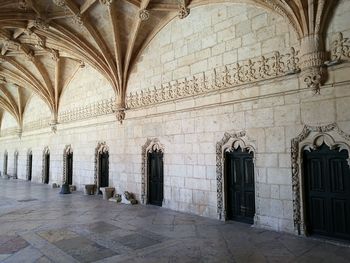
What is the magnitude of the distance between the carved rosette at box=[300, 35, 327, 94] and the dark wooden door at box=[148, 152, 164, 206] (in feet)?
15.7

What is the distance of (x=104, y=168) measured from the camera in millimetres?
11031

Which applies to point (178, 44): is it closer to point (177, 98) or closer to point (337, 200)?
point (177, 98)

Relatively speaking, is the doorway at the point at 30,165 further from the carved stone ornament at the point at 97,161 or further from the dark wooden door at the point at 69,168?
the carved stone ornament at the point at 97,161

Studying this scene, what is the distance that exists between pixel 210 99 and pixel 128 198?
445 cm

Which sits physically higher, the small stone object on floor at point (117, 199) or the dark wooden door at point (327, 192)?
the dark wooden door at point (327, 192)

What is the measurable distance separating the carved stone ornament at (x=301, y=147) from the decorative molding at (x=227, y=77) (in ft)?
4.17

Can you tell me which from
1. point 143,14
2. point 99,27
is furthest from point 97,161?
point 143,14

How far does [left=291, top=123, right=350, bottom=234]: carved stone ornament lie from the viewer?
16.4ft

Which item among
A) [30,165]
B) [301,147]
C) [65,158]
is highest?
[301,147]

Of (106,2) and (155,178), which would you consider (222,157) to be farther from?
(106,2)

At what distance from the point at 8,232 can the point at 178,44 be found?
21.0 feet

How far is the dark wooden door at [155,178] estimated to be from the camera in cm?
853

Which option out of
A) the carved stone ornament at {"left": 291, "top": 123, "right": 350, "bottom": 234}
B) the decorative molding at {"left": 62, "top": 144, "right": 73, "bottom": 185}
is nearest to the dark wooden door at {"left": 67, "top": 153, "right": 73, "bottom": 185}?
the decorative molding at {"left": 62, "top": 144, "right": 73, "bottom": 185}

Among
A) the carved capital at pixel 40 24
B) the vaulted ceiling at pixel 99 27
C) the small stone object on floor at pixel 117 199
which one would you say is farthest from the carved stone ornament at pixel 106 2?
the small stone object on floor at pixel 117 199
